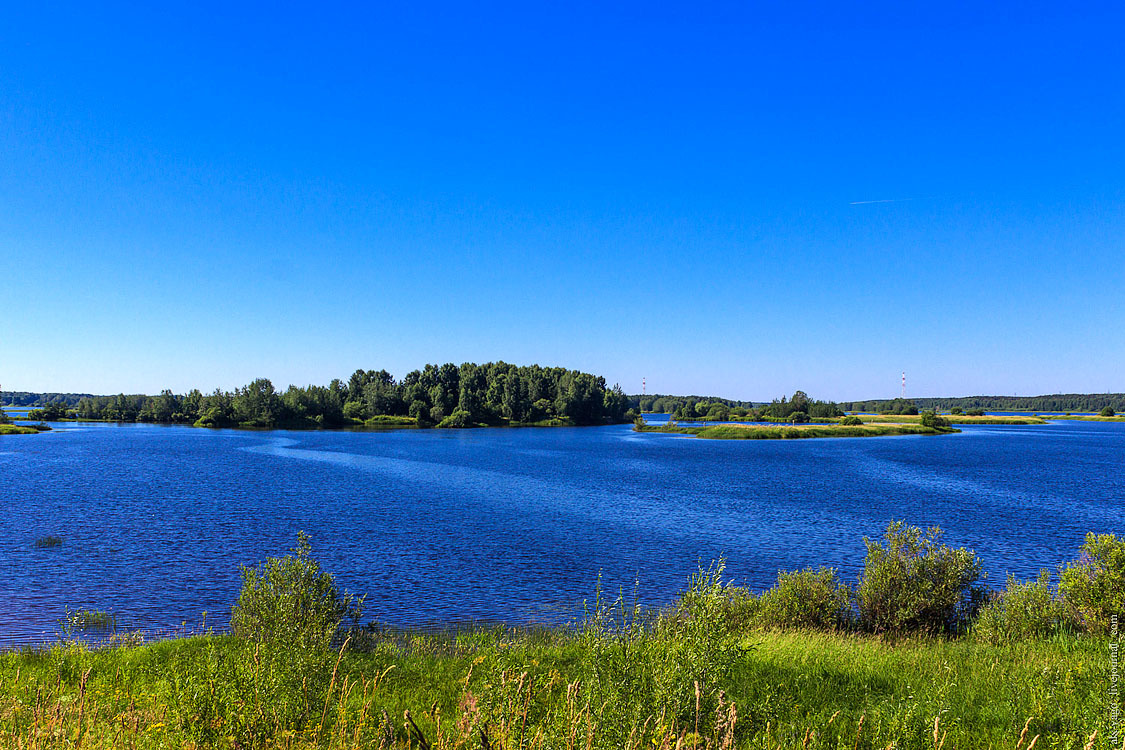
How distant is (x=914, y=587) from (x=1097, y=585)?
4.26 meters

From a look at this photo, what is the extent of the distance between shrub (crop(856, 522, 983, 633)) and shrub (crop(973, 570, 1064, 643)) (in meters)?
0.94

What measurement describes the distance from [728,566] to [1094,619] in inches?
549

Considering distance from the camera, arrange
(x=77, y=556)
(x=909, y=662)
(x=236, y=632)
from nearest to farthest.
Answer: (x=909, y=662)
(x=236, y=632)
(x=77, y=556)

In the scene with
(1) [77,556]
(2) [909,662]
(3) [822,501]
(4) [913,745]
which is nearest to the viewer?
(4) [913,745]

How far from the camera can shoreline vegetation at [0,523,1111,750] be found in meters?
6.25

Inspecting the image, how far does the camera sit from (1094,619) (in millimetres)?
16125

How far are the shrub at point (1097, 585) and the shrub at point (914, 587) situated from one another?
2.43 m

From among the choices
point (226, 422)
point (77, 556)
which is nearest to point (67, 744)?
point (77, 556)

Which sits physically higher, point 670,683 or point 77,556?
point 670,683

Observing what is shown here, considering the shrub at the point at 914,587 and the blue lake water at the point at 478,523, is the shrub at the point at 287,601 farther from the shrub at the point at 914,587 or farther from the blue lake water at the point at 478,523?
the shrub at the point at 914,587

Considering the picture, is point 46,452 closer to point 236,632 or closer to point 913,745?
point 236,632

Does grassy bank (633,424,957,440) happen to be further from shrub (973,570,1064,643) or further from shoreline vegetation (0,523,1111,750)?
shrub (973,570,1064,643)

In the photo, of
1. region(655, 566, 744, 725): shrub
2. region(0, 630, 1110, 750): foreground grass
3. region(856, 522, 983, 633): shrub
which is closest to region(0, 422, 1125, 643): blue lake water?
region(856, 522, 983, 633): shrub

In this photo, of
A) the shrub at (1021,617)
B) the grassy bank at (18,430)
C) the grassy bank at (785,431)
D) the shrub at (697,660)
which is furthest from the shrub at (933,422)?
the grassy bank at (18,430)
